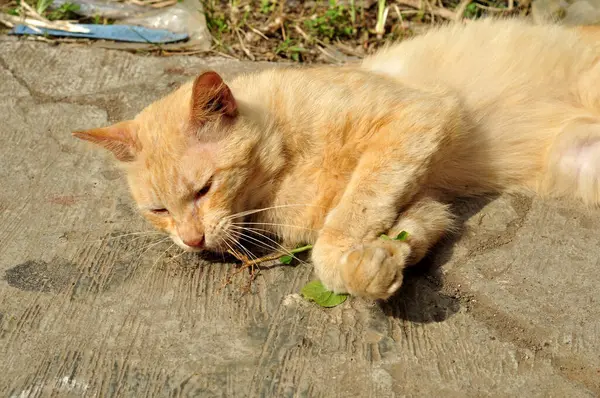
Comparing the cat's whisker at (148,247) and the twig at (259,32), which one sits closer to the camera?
the cat's whisker at (148,247)

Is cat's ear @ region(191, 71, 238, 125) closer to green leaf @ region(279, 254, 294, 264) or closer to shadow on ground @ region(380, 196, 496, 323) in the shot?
green leaf @ region(279, 254, 294, 264)

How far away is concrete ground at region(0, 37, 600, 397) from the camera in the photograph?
212cm

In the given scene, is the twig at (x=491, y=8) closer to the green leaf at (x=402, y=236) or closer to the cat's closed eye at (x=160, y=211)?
the green leaf at (x=402, y=236)

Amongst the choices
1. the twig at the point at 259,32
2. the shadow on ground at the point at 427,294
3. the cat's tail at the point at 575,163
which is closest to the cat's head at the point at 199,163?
the shadow on ground at the point at 427,294

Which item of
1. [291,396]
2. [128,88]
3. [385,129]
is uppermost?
[385,129]

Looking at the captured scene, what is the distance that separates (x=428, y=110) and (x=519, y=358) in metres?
1.09

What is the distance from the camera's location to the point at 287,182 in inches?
108

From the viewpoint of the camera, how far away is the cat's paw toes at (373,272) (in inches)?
87.7

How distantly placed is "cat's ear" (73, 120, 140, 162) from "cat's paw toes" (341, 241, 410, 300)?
103 cm

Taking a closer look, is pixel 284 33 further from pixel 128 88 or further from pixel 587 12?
pixel 587 12

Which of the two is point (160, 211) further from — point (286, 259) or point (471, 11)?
point (471, 11)

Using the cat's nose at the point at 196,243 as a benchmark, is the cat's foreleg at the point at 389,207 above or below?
above

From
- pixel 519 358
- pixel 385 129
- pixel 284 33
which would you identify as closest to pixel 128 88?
pixel 284 33

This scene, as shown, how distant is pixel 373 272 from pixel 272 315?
0.42 metres
